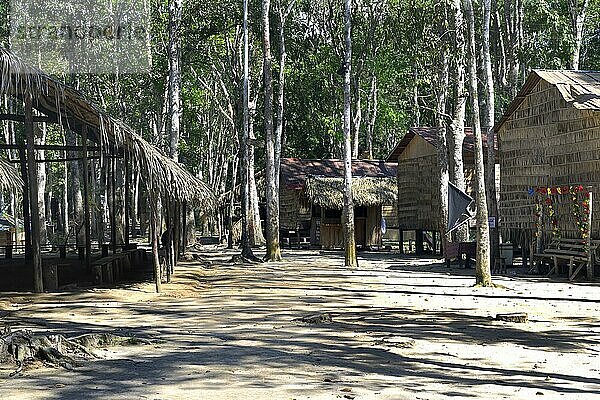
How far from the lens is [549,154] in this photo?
24703 millimetres

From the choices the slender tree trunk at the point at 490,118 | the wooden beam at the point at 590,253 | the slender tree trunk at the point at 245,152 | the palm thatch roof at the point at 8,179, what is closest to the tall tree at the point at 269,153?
the slender tree trunk at the point at 245,152

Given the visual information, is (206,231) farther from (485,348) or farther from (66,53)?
(485,348)

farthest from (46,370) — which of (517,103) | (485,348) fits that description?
(517,103)

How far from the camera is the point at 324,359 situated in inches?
407

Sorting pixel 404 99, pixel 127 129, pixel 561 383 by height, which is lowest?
pixel 561 383

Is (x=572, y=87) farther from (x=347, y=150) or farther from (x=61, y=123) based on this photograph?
(x=61, y=123)

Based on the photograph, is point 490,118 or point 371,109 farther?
point 371,109

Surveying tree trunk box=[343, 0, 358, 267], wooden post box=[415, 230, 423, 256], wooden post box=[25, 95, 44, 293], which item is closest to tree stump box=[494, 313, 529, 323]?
wooden post box=[25, 95, 44, 293]

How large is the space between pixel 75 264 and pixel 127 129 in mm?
4767

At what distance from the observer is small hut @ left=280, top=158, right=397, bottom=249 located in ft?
129

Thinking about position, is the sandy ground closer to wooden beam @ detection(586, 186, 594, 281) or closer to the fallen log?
the fallen log

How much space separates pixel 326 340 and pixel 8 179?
18.5m

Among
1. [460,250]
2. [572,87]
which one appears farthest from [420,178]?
[572,87]

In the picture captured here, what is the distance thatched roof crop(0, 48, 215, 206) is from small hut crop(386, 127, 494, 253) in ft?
51.0
